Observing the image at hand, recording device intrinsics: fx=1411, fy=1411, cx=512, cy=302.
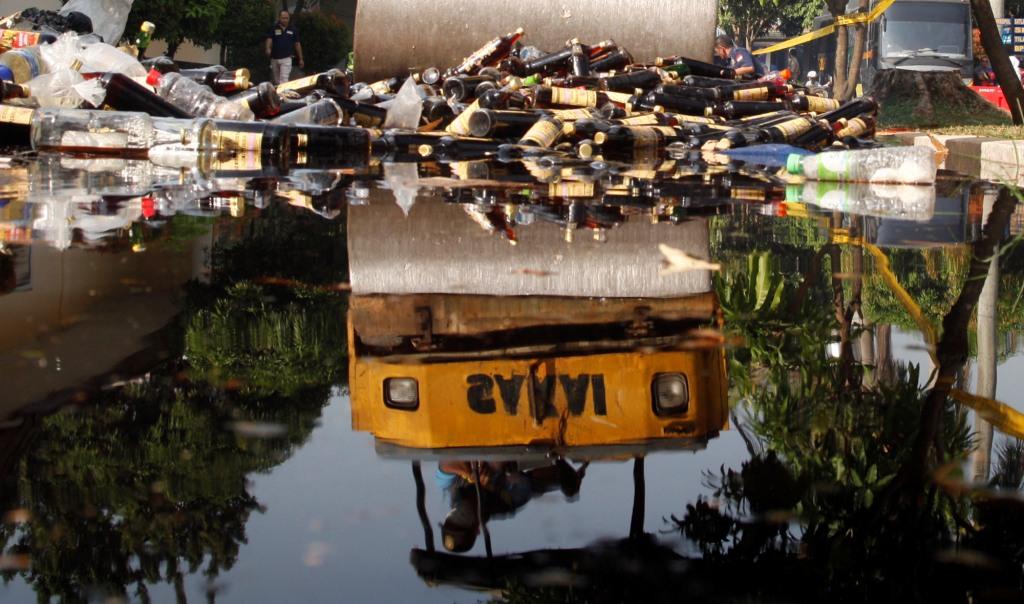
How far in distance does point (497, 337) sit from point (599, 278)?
0.93m

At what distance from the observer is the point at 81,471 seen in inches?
77.2

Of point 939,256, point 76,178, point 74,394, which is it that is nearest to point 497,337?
point 74,394

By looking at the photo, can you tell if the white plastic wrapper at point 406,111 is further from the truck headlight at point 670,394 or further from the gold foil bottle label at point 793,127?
the truck headlight at point 670,394

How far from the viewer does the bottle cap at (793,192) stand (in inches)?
272

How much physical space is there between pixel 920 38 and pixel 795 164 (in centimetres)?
2069

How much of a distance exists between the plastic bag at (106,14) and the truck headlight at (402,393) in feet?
56.0

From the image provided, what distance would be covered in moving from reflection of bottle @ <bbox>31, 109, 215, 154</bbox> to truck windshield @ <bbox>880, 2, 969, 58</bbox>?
68.5 ft

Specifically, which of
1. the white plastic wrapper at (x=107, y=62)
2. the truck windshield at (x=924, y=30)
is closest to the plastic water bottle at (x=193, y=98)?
the white plastic wrapper at (x=107, y=62)

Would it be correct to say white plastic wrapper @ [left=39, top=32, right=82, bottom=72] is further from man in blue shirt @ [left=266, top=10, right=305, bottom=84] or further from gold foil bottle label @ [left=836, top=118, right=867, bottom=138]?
man in blue shirt @ [left=266, top=10, right=305, bottom=84]

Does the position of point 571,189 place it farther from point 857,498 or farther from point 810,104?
point 810,104

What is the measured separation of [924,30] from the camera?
2805 cm

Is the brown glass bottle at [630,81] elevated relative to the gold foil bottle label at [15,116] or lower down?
elevated

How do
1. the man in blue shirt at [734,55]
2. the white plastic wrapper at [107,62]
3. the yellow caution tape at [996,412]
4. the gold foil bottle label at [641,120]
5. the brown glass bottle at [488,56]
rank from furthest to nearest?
the man in blue shirt at [734,55] < the brown glass bottle at [488,56] < the gold foil bottle label at [641,120] < the white plastic wrapper at [107,62] < the yellow caution tape at [996,412]

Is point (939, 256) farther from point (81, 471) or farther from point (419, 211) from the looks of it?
point (81, 471)
